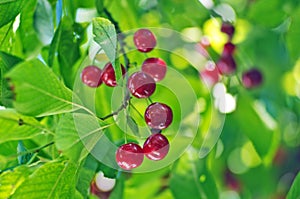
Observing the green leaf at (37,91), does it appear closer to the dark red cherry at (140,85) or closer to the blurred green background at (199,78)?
the blurred green background at (199,78)

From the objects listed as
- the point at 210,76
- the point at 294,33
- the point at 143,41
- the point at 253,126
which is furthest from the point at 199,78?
the point at 143,41

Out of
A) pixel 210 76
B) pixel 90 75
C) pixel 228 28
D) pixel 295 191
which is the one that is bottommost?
pixel 210 76

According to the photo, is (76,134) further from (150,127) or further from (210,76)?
(210,76)

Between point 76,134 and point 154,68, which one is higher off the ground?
point 76,134

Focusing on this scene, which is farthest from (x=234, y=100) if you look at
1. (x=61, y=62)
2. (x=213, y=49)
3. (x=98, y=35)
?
(x=98, y=35)

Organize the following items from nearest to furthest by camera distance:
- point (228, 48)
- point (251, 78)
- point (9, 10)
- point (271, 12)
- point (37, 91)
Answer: point (37, 91) → point (9, 10) → point (271, 12) → point (228, 48) → point (251, 78)

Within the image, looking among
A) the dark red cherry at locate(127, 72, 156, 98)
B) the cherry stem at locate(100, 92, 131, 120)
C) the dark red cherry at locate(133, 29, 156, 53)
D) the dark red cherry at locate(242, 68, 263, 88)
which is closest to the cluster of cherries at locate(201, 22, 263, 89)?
the dark red cherry at locate(242, 68, 263, 88)

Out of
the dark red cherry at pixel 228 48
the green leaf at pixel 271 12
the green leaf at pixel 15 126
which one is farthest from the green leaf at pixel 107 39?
the dark red cherry at pixel 228 48
